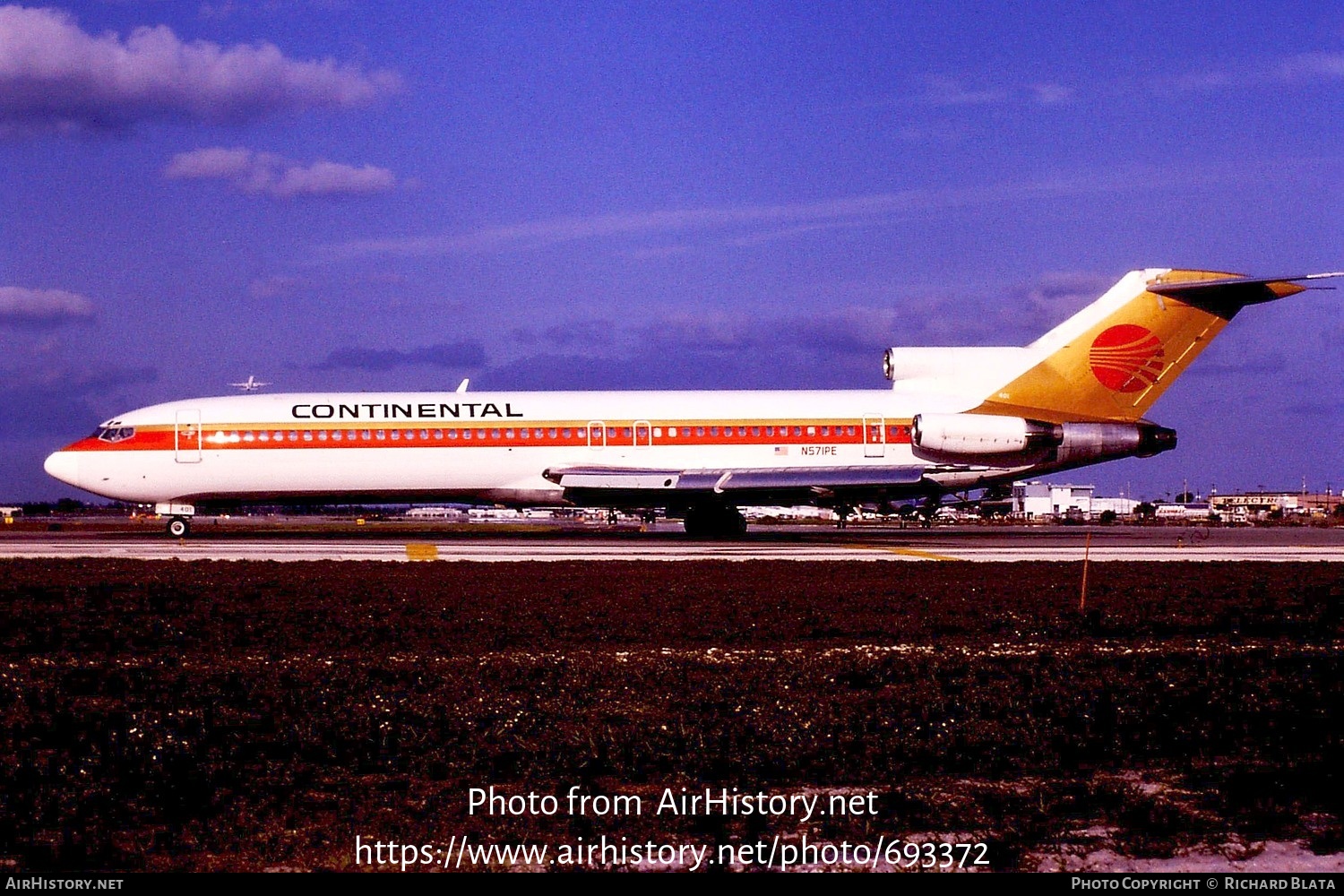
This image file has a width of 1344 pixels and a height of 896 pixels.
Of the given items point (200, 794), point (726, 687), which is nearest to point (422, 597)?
point (726, 687)

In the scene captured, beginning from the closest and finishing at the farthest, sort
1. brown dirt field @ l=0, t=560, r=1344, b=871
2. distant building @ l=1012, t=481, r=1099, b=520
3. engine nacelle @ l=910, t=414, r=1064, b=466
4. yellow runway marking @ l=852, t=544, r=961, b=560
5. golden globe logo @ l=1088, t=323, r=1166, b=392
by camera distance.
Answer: brown dirt field @ l=0, t=560, r=1344, b=871 < yellow runway marking @ l=852, t=544, r=961, b=560 < engine nacelle @ l=910, t=414, r=1064, b=466 < golden globe logo @ l=1088, t=323, r=1166, b=392 < distant building @ l=1012, t=481, r=1099, b=520

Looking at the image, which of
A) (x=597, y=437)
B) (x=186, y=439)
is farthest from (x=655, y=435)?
(x=186, y=439)

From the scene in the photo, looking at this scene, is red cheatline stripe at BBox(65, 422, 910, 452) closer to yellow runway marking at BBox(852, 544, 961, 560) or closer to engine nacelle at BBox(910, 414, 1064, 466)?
engine nacelle at BBox(910, 414, 1064, 466)

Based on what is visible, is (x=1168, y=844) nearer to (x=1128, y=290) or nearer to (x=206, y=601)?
(x=206, y=601)

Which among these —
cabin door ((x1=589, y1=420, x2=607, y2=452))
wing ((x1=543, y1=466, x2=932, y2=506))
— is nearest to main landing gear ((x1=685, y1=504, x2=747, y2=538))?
wing ((x1=543, y1=466, x2=932, y2=506))

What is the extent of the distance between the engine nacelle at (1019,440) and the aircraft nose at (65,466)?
2237 centimetres

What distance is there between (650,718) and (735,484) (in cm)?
2121

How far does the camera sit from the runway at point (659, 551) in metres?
23.3

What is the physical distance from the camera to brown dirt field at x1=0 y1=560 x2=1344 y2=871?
18.9 feet

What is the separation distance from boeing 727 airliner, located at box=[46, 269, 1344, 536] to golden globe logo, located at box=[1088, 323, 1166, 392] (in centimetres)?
4

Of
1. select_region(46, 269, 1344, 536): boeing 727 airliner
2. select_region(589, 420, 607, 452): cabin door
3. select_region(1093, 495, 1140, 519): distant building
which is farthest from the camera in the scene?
select_region(1093, 495, 1140, 519): distant building

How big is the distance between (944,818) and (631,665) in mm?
4821

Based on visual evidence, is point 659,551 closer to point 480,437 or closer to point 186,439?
point 480,437

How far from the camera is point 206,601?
1566 centimetres
